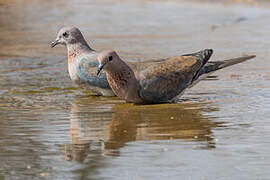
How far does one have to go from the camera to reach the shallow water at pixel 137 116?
459cm

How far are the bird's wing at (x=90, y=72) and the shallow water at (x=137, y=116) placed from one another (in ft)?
0.62

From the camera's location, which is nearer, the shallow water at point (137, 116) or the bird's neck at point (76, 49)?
the shallow water at point (137, 116)

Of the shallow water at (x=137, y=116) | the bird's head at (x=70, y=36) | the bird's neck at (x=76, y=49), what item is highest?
the bird's head at (x=70, y=36)

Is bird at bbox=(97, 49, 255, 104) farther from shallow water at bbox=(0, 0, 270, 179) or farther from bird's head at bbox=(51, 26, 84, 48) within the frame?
bird's head at bbox=(51, 26, 84, 48)

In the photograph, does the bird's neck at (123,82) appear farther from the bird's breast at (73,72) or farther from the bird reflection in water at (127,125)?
the bird's breast at (73,72)

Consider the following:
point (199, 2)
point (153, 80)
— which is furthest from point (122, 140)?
point (199, 2)

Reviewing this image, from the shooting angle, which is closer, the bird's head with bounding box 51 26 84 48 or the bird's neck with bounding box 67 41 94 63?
the bird's neck with bounding box 67 41 94 63

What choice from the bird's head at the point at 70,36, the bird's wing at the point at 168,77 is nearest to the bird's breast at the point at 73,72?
the bird's head at the point at 70,36

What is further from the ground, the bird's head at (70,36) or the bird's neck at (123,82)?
the bird's head at (70,36)

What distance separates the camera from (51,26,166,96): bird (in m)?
7.43

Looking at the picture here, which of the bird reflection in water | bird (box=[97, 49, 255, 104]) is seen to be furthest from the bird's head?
bird (box=[97, 49, 255, 104])

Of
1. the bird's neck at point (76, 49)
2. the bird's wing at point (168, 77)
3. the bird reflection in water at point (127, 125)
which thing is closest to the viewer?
the bird reflection in water at point (127, 125)

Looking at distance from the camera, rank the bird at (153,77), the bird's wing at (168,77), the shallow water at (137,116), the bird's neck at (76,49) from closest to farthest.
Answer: the shallow water at (137,116) < the bird at (153,77) < the bird's wing at (168,77) < the bird's neck at (76,49)

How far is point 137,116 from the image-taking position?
635cm
